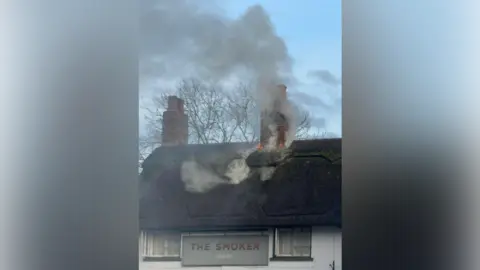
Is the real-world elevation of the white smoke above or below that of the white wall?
above

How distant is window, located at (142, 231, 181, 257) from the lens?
178 cm

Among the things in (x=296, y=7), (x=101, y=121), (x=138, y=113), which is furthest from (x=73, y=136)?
(x=296, y=7)

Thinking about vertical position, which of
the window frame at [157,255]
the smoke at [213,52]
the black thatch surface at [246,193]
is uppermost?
the smoke at [213,52]

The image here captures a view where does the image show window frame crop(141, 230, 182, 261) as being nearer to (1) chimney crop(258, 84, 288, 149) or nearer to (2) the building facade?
(2) the building facade

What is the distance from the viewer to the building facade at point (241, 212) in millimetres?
1699

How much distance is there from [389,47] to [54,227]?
132cm

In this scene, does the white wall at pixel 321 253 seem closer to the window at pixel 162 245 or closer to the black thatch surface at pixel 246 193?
the black thatch surface at pixel 246 193

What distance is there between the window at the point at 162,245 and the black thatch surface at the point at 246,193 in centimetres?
3

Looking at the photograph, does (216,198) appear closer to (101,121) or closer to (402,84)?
(101,121)

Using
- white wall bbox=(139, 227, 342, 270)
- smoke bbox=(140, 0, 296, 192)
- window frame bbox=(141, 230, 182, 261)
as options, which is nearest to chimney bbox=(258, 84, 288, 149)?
smoke bbox=(140, 0, 296, 192)

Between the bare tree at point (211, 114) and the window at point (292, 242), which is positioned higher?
the bare tree at point (211, 114)

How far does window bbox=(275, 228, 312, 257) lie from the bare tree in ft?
1.08

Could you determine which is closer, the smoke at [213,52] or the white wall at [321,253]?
the white wall at [321,253]

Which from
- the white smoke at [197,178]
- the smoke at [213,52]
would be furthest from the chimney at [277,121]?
the white smoke at [197,178]
